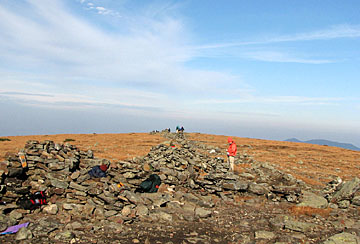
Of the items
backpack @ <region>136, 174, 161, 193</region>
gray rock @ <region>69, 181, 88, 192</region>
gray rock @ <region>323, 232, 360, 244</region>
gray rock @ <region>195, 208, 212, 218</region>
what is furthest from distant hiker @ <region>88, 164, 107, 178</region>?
gray rock @ <region>323, 232, 360, 244</region>

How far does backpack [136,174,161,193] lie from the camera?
14.3m

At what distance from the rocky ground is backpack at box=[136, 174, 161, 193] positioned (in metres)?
0.42

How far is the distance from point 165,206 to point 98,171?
4.72 m

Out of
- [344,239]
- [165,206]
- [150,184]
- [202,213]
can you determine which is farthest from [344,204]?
[150,184]

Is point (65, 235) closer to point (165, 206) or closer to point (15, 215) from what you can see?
point (15, 215)

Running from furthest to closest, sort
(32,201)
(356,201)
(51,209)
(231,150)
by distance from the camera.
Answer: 1. (231,150)
2. (356,201)
3. (32,201)
4. (51,209)

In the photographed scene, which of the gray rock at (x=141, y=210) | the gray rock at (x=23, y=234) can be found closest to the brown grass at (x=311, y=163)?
the gray rock at (x=141, y=210)

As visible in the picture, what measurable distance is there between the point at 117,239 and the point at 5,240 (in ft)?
13.5

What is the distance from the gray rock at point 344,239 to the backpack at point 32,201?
12862 mm

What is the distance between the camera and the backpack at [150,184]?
47.0 ft

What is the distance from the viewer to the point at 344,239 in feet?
28.8

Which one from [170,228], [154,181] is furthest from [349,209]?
[154,181]

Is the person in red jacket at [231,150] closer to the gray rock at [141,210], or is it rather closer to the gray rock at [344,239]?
the gray rock at [141,210]

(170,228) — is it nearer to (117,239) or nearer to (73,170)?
(117,239)
